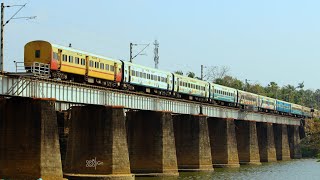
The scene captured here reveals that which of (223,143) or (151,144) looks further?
(223,143)

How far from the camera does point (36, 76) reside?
1839 inches

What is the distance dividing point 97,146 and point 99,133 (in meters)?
1.05

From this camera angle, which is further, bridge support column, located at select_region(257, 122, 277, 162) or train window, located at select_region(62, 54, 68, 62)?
bridge support column, located at select_region(257, 122, 277, 162)

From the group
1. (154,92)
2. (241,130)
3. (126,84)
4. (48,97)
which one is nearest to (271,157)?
(241,130)

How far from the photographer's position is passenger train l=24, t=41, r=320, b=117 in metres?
52.8

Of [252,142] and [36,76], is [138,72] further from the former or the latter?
[252,142]

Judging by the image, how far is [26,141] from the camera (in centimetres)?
4475

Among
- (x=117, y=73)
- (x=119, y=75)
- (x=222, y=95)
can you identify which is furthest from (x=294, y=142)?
(x=117, y=73)

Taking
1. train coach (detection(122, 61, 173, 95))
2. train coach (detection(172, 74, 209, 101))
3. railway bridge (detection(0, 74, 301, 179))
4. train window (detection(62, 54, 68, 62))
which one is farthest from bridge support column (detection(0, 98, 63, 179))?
train coach (detection(172, 74, 209, 101))

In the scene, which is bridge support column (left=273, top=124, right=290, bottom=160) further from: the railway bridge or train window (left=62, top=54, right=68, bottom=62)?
train window (left=62, top=54, right=68, bottom=62)

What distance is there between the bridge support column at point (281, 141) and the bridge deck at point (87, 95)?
34.2 meters

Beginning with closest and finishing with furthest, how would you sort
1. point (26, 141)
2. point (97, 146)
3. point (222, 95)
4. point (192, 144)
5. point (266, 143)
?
point (26, 141) → point (97, 146) → point (192, 144) → point (222, 95) → point (266, 143)

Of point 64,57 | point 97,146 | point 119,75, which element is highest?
point 64,57

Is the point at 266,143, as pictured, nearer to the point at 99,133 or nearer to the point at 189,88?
the point at 189,88
